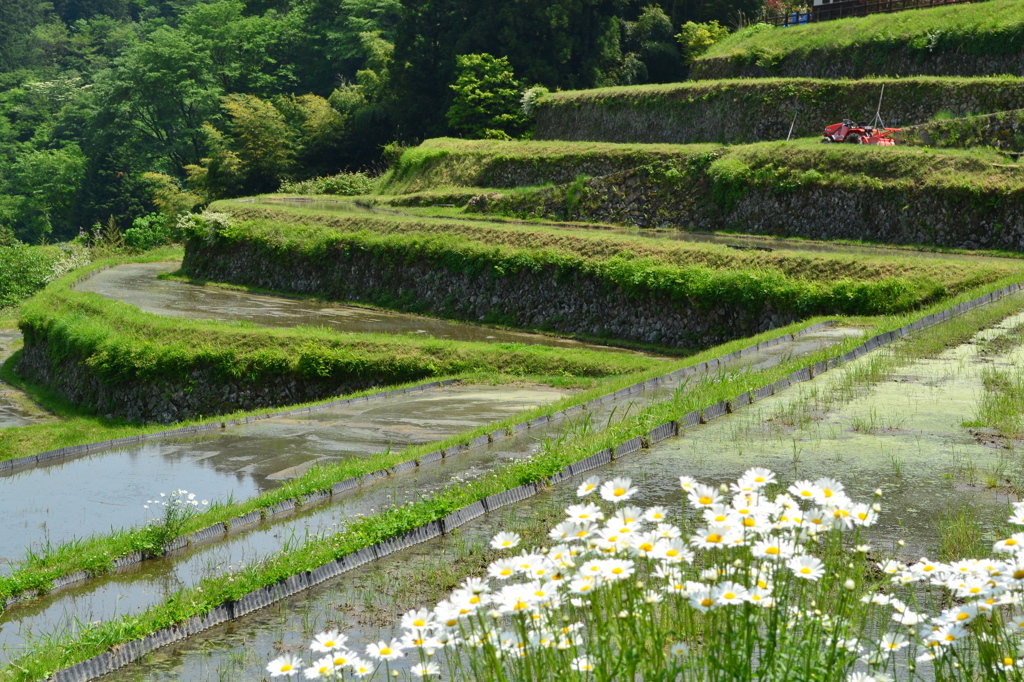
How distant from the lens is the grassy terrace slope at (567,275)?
17.9m

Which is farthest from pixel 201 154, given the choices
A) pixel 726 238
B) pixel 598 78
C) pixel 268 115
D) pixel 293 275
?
pixel 726 238

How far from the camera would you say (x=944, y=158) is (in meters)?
23.0

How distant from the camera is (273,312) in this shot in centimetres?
2392

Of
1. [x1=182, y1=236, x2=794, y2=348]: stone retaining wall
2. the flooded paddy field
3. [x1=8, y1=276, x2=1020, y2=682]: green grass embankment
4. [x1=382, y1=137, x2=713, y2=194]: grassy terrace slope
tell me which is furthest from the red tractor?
[x1=8, y1=276, x2=1020, y2=682]: green grass embankment

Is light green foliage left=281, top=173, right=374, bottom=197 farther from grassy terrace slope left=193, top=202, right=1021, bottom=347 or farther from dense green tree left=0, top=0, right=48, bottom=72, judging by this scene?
dense green tree left=0, top=0, right=48, bottom=72

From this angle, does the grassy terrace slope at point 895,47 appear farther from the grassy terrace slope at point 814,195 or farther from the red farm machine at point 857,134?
the grassy terrace slope at point 814,195

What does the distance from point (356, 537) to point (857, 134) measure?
23.3 metres

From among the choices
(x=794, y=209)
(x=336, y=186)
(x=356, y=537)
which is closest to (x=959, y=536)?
(x=356, y=537)

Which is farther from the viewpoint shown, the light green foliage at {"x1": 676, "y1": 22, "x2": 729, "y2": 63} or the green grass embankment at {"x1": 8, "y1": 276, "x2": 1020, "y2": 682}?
the light green foliage at {"x1": 676, "y1": 22, "x2": 729, "y2": 63}

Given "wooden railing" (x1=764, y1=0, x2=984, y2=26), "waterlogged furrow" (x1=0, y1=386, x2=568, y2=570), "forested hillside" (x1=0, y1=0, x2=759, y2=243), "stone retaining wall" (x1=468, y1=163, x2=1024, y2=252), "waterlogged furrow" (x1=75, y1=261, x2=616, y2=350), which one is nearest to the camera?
"waterlogged furrow" (x1=0, y1=386, x2=568, y2=570)

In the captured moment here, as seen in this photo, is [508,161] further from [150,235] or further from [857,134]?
[150,235]

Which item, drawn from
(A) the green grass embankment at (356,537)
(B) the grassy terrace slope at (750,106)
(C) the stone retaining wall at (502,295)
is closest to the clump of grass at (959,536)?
(A) the green grass embankment at (356,537)

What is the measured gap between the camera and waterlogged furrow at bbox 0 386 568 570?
9.49 metres

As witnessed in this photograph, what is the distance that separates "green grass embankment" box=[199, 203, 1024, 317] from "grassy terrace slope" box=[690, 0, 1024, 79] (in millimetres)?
13933
